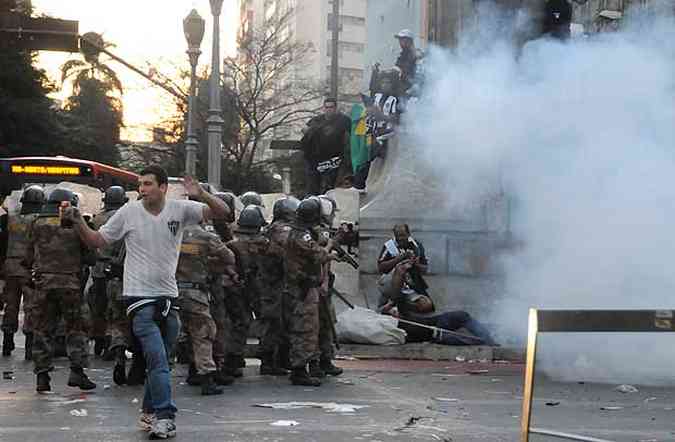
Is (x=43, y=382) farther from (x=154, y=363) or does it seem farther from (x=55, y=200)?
(x=154, y=363)

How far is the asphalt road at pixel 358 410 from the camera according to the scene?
21.6ft

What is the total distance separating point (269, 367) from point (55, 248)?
230 centimetres

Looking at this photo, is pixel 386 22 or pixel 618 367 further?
pixel 386 22

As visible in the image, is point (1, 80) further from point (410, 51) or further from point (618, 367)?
point (618, 367)

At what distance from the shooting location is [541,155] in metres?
11.6

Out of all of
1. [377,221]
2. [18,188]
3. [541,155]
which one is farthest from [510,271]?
[18,188]

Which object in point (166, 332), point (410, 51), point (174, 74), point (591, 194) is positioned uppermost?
point (174, 74)

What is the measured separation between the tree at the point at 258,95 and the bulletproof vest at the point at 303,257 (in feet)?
82.3

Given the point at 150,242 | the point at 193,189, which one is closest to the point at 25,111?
the point at 193,189

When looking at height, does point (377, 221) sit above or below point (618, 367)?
above

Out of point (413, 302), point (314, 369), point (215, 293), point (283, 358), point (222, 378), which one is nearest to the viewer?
point (222, 378)

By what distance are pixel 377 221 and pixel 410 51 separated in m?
2.29

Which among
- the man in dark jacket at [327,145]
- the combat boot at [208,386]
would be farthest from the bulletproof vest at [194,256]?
the man in dark jacket at [327,145]

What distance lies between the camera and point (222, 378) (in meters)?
8.99
